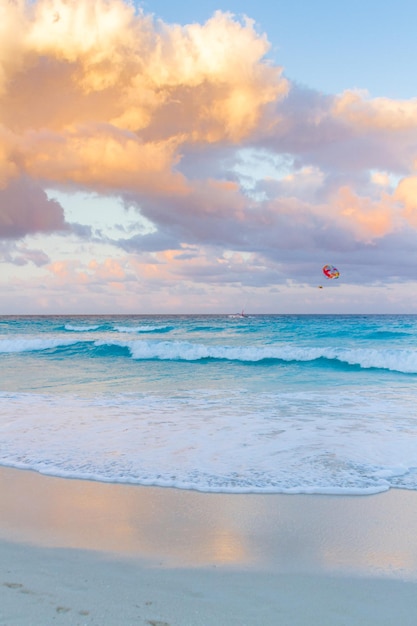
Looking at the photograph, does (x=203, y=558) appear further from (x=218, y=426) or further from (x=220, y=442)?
(x=218, y=426)

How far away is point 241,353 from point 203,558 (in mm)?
22056

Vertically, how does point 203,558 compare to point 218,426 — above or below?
above

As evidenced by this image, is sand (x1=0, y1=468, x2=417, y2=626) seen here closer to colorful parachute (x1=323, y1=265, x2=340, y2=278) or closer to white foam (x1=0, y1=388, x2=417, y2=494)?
white foam (x1=0, y1=388, x2=417, y2=494)

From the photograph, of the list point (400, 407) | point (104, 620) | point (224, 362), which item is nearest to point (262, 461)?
point (104, 620)

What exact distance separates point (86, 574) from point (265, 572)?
1.35 m

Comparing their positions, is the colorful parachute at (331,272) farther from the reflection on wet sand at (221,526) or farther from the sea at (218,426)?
the reflection on wet sand at (221,526)

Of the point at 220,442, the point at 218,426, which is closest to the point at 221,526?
the point at 220,442

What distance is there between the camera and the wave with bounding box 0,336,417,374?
2255 cm

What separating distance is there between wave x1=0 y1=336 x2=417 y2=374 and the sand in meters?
16.9

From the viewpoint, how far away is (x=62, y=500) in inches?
217

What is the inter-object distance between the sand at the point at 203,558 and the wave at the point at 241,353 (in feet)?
55.6

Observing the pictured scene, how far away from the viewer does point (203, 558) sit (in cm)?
411

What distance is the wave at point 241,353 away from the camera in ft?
74.0

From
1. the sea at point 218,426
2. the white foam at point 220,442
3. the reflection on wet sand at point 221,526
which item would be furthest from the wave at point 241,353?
the reflection on wet sand at point 221,526
